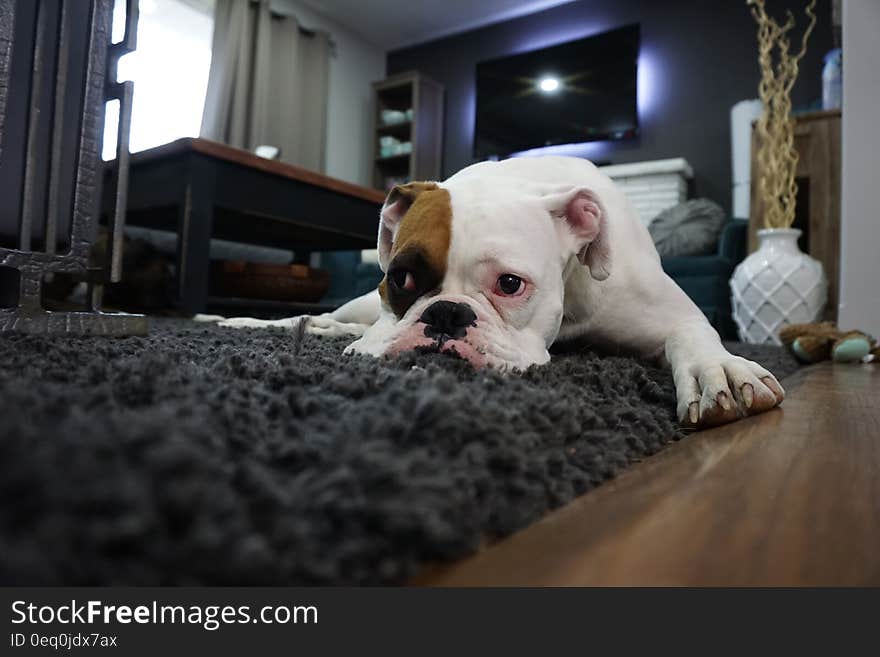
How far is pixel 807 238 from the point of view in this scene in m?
3.11

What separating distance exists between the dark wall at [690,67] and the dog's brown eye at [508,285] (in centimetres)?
356

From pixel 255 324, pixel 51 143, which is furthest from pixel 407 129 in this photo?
pixel 51 143

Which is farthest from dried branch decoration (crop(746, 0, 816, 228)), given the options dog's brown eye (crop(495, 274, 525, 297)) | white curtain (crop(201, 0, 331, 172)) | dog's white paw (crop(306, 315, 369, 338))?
white curtain (crop(201, 0, 331, 172))

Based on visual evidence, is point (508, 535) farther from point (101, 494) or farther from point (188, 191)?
point (188, 191)

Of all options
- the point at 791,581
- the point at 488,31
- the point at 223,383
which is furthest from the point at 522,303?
the point at 488,31

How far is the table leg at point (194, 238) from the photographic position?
1996 mm

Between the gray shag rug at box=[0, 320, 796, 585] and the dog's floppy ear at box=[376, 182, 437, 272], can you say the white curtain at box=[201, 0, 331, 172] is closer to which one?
the dog's floppy ear at box=[376, 182, 437, 272]

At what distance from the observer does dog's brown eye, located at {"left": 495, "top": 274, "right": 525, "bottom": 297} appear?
80cm

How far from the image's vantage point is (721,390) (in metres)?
0.70

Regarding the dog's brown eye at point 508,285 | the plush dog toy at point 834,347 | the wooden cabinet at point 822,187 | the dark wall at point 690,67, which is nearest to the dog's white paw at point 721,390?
the dog's brown eye at point 508,285

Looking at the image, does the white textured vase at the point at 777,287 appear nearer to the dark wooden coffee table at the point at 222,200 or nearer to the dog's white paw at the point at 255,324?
the dark wooden coffee table at the point at 222,200

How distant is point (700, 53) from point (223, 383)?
457cm

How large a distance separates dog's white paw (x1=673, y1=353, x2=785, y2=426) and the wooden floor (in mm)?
79

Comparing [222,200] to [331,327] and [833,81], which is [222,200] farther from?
[833,81]
